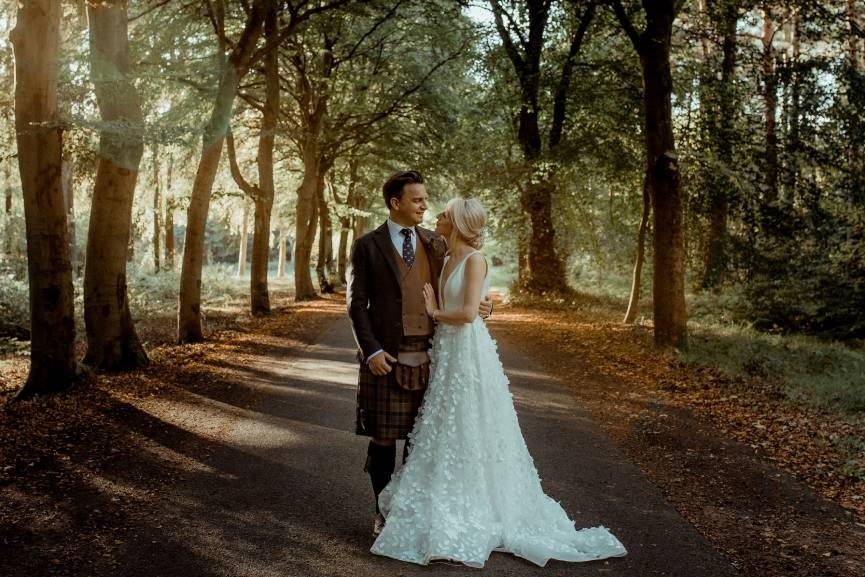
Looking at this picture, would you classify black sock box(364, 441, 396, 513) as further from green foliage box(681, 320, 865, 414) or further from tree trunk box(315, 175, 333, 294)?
tree trunk box(315, 175, 333, 294)

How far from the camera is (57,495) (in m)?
5.17

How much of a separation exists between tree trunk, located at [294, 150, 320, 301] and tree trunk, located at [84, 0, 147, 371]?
42.3 feet

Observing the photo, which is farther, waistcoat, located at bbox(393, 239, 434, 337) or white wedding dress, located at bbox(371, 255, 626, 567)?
waistcoat, located at bbox(393, 239, 434, 337)

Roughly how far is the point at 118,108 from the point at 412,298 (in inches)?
271

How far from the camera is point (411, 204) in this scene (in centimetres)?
434

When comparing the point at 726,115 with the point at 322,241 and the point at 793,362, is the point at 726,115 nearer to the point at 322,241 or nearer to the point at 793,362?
the point at 793,362

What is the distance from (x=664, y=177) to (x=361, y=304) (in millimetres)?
9277

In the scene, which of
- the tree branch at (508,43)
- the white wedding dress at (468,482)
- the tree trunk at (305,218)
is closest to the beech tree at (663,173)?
the tree branch at (508,43)

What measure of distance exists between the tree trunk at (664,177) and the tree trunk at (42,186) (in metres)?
9.17

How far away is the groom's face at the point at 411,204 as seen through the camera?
432 cm

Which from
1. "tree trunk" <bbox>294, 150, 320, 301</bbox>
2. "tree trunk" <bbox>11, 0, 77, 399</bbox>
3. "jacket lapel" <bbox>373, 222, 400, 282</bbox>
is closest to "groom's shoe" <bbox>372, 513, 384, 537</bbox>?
"jacket lapel" <bbox>373, 222, 400, 282</bbox>

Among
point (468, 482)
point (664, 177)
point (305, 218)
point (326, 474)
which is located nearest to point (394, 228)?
point (468, 482)

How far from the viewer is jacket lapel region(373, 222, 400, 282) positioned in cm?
431

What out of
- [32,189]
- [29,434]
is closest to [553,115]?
[32,189]
